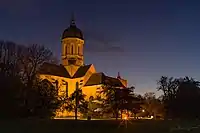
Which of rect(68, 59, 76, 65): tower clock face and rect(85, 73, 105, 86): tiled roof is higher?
rect(68, 59, 76, 65): tower clock face

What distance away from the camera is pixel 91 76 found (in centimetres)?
8225

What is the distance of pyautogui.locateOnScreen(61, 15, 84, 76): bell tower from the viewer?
274ft

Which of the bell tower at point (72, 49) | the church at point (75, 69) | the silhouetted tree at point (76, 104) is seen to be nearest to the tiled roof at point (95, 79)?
the church at point (75, 69)

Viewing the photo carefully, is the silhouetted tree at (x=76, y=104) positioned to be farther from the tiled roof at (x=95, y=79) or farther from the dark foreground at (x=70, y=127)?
the tiled roof at (x=95, y=79)

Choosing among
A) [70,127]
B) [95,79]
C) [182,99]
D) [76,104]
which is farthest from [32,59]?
[95,79]

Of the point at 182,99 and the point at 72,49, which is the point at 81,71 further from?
the point at 182,99

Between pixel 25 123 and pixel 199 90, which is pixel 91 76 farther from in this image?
pixel 25 123

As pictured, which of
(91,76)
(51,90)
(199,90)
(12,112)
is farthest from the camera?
(91,76)

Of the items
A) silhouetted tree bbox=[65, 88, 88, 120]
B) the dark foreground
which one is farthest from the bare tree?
the dark foreground

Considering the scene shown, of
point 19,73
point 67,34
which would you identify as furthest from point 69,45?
point 19,73

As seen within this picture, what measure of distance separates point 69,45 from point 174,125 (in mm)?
47437

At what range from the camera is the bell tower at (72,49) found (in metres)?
83.4

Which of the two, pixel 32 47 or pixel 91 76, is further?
pixel 91 76

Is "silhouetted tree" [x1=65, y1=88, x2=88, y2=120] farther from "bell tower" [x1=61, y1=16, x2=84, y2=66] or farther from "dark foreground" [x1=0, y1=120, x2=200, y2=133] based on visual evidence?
"bell tower" [x1=61, y1=16, x2=84, y2=66]
